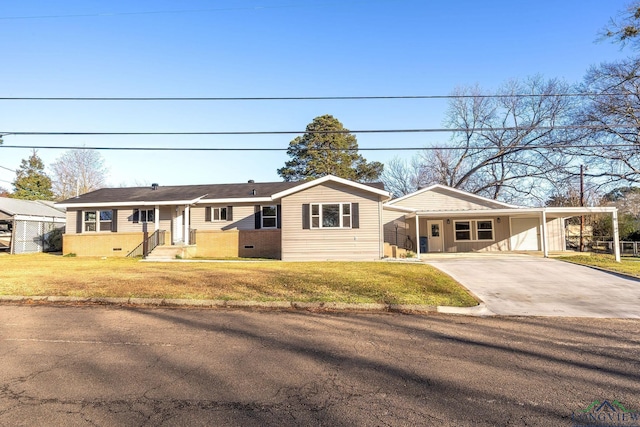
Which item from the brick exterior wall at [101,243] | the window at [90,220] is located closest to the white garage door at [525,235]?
the brick exterior wall at [101,243]

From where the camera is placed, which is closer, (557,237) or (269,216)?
(269,216)

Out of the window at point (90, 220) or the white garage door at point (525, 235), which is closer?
the window at point (90, 220)

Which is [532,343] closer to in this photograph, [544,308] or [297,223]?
[544,308]

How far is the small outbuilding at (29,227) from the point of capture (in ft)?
77.8

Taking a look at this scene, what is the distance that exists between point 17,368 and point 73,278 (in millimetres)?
7718

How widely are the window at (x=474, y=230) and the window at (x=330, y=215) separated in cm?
971

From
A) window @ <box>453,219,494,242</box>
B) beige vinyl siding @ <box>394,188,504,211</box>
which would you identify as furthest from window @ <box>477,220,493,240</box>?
beige vinyl siding @ <box>394,188,504,211</box>

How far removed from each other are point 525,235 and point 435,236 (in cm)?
576

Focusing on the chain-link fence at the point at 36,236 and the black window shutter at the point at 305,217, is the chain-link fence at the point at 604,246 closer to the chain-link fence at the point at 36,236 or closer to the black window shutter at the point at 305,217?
the black window shutter at the point at 305,217

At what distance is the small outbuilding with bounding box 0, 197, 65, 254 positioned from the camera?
23.7 m

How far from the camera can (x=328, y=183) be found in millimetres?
18078

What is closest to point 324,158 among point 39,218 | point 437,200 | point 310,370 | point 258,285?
point 437,200

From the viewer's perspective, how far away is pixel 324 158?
134 feet

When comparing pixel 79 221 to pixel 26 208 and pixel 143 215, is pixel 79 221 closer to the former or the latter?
pixel 143 215
